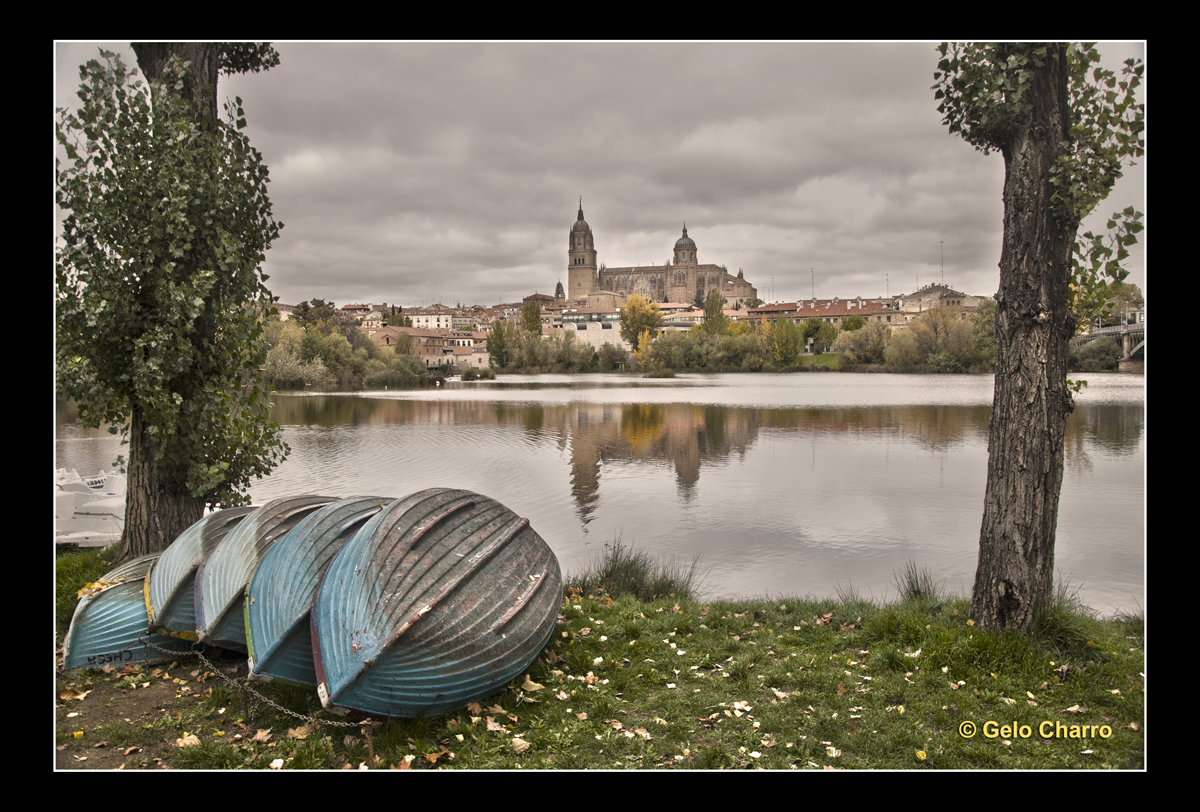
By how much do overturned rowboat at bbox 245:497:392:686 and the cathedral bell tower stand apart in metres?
173

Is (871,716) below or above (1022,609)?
below

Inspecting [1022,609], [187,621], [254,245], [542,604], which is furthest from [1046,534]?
[254,245]

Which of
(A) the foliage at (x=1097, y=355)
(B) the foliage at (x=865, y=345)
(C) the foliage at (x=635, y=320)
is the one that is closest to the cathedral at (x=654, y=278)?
(C) the foliage at (x=635, y=320)

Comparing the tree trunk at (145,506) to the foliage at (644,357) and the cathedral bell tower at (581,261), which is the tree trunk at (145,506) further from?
the cathedral bell tower at (581,261)

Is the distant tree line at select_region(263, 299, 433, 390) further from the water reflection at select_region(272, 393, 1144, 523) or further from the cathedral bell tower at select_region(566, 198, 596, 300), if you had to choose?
the cathedral bell tower at select_region(566, 198, 596, 300)

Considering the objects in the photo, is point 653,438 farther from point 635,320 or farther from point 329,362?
point 635,320

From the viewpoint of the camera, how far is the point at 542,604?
13.3 feet

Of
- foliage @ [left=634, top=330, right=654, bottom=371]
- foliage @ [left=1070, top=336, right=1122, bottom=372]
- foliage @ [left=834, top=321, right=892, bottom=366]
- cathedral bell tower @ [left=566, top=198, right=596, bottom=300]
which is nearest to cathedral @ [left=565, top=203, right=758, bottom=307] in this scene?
cathedral bell tower @ [left=566, top=198, right=596, bottom=300]

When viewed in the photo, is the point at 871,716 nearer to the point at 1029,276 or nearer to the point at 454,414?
the point at 1029,276

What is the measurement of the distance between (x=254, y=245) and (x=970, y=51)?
5987 mm

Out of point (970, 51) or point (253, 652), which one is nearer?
point (253, 652)

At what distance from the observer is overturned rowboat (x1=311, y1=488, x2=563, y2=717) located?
323 cm

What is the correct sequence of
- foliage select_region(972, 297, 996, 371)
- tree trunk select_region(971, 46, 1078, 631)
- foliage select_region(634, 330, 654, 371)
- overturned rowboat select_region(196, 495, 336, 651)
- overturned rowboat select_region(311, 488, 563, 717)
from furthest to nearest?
foliage select_region(634, 330, 654, 371), foliage select_region(972, 297, 996, 371), tree trunk select_region(971, 46, 1078, 631), overturned rowboat select_region(196, 495, 336, 651), overturned rowboat select_region(311, 488, 563, 717)

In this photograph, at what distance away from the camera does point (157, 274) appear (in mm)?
5449
